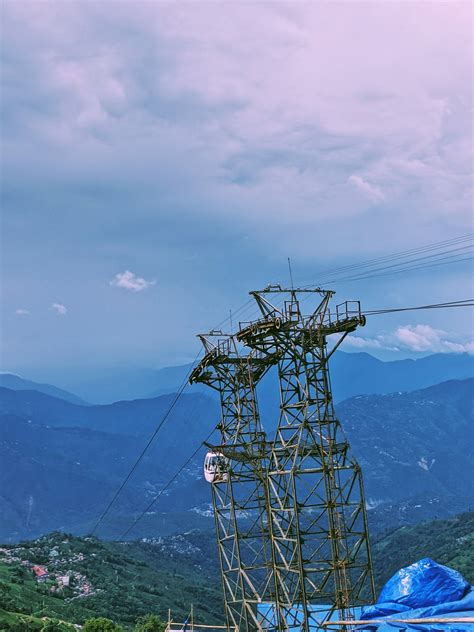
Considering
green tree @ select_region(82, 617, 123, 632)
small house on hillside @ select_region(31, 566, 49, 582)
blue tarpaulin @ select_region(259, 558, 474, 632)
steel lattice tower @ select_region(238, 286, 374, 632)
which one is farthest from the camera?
small house on hillside @ select_region(31, 566, 49, 582)

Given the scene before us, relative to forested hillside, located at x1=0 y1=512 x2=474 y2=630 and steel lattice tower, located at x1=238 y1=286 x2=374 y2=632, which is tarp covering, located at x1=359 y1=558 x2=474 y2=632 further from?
forested hillside, located at x1=0 y1=512 x2=474 y2=630

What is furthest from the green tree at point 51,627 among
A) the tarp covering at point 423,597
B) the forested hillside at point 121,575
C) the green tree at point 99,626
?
the tarp covering at point 423,597

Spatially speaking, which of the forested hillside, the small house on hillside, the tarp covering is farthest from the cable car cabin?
the small house on hillside

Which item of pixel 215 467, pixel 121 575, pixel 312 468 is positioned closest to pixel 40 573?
pixel 121 575

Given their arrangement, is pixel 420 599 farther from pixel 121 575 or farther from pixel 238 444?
pixel 121 575

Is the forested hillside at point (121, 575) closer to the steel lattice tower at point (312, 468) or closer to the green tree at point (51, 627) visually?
the green tree at point (51, 627)

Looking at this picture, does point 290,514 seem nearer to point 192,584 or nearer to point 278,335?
point 278,335
